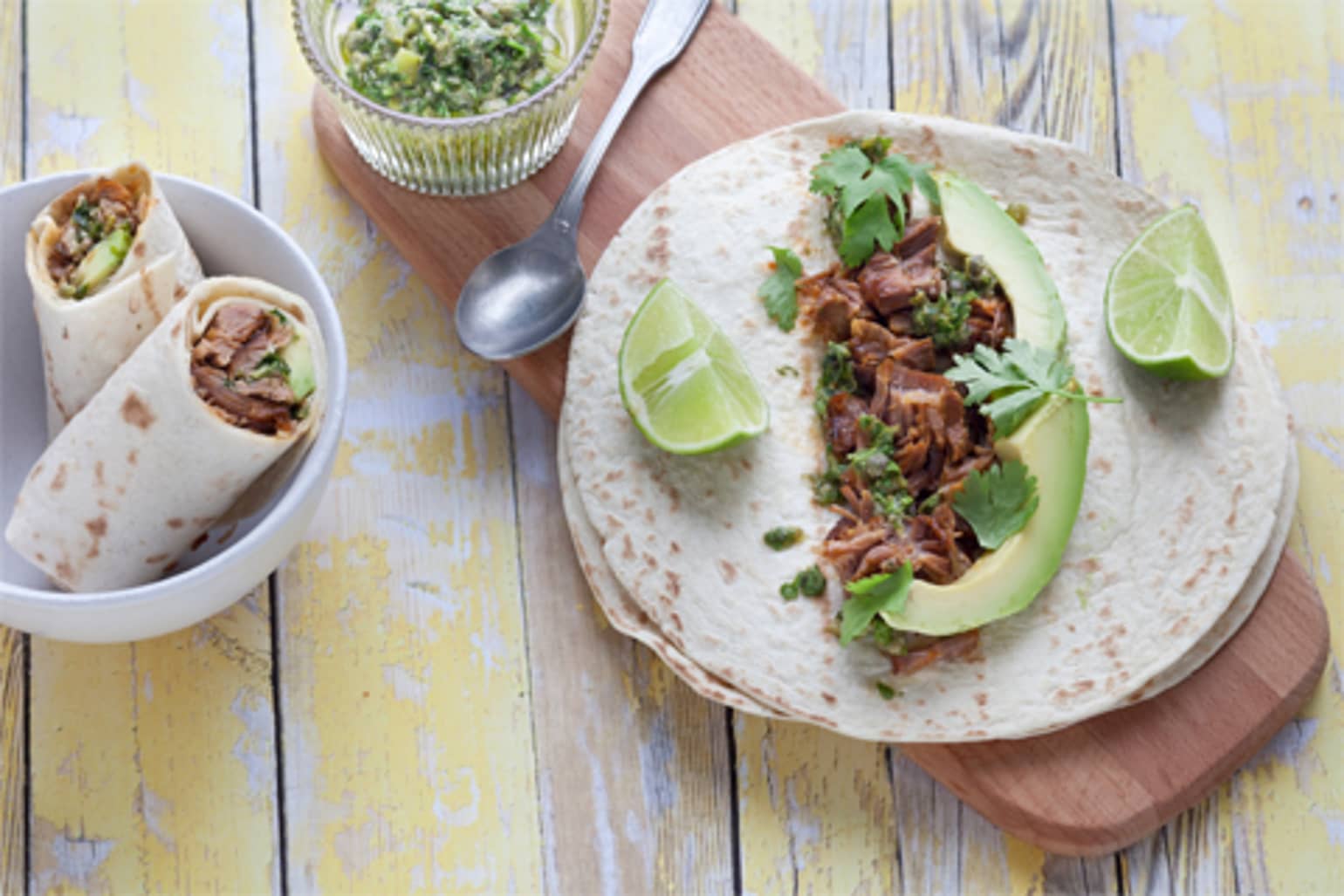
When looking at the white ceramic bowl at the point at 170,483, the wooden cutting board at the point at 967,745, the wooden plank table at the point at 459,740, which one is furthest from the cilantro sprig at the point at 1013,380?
the white ceramic bowl at the point at 170,483

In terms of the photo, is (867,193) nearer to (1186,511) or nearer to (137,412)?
(1186,511)

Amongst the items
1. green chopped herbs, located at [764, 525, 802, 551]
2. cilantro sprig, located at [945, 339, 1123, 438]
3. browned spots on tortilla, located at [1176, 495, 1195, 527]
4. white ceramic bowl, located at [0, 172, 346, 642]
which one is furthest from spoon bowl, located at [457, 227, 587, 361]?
browned spots on tortilla, located at [1176, 495, 1195, 527]

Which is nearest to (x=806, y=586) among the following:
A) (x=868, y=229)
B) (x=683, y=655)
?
(x=683, y=655)

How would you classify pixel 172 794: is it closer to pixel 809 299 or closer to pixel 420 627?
pixel 420 627

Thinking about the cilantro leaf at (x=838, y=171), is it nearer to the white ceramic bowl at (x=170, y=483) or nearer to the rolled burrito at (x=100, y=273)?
the white ceramic bowl at (x=170, y=483)

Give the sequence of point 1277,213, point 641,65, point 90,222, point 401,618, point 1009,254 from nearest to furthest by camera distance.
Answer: point 90,222 → point 1009,254 → point 401,618 → point 641,65 → point 1277,213

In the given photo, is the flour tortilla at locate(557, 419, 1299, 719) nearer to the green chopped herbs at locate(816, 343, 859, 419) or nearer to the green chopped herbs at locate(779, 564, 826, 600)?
the green chopped herbs at locate(779, 564, 826, 600)
